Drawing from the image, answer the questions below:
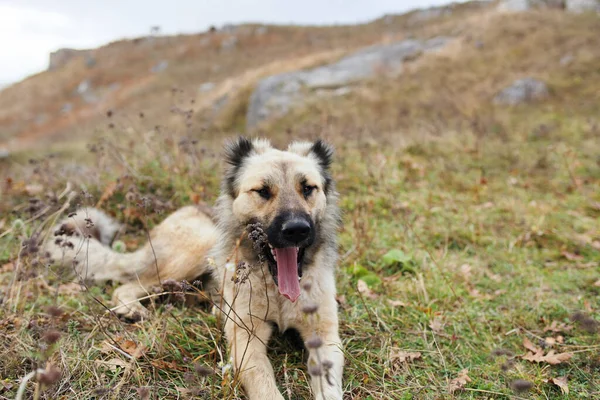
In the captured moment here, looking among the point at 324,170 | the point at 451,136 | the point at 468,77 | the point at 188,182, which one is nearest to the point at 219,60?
the point at 468,77

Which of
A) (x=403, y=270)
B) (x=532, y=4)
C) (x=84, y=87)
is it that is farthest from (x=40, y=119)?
(x=403, y=270)

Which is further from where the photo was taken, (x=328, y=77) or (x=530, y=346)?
(x=328, y=77)

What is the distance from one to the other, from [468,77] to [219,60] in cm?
2328

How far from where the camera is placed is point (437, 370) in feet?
9.04

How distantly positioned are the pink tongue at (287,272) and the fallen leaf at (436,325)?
1.23 m

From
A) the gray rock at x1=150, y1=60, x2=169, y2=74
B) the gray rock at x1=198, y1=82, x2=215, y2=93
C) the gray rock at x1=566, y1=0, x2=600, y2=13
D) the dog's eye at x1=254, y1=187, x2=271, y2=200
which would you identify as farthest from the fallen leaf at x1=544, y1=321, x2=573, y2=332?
the gray rock at x1=150, y1=60, x2=169, y2=74

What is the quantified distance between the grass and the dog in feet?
0.63

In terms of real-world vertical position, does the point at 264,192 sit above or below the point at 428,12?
below

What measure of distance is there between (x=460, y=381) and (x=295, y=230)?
1.44 metres

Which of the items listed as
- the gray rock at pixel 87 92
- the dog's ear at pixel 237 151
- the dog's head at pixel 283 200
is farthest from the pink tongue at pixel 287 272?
the gray rock at pixel 87 92

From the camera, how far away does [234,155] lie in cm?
333

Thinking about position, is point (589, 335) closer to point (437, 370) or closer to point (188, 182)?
point (437, 370)

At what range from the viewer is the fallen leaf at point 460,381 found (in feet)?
8.23

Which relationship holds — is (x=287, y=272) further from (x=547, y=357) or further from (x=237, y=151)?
(x=547, y=357)
